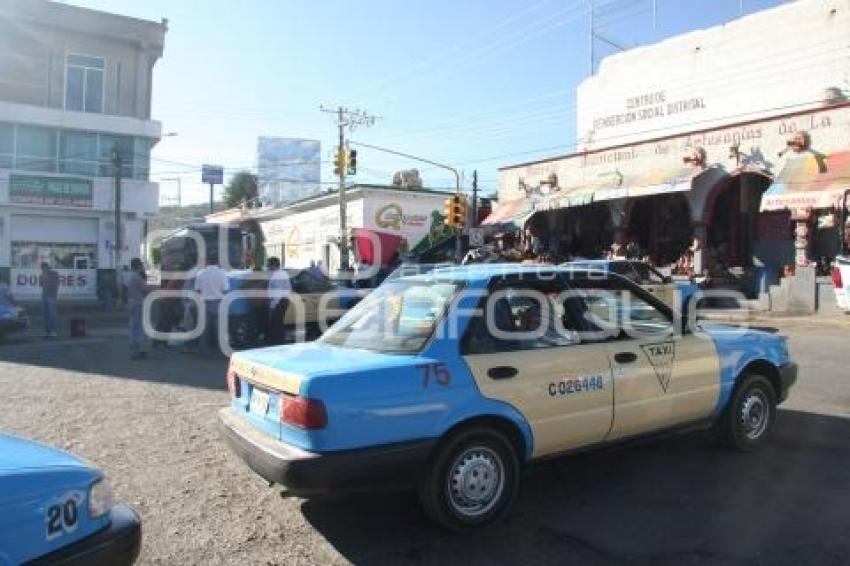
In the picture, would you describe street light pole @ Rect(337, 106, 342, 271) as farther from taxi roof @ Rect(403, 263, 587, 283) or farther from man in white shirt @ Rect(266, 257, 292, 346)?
taxi roof @ Rect(403, 263, 587, 283)

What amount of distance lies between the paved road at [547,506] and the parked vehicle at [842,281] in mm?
9836

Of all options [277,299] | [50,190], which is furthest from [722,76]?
[50,190]

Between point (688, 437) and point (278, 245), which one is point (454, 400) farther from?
point (278, 245)

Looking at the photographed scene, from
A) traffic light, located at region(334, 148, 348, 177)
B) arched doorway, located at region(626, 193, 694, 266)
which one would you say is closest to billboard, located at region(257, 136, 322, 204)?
traffic light, located at region(334, 148, 348, 177)

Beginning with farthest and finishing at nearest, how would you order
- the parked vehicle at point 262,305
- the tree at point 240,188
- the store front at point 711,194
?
the tree at point 240,188, the store front at point 711,194, the parked vehicle at point 262,305

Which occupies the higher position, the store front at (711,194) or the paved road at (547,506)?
the store front at (711,194)

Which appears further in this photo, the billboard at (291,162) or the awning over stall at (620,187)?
the billboard at (291,162)

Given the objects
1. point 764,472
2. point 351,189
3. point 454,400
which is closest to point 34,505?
point 454,400

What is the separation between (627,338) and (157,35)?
117 ft

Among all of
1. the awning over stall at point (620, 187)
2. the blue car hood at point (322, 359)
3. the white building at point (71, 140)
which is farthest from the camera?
the white building at point (71, 140)

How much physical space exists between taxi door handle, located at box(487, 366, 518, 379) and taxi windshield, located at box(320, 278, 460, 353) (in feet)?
1.46

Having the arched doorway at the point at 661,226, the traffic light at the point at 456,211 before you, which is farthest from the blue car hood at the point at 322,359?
the traffic light at the point at 456,211

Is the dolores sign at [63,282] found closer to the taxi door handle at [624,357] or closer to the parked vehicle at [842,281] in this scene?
the parked vehicle at [842,281]

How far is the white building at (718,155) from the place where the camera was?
2091 cm
